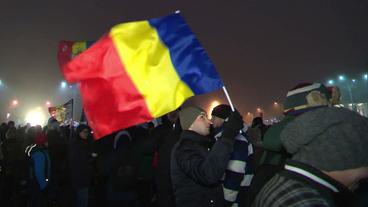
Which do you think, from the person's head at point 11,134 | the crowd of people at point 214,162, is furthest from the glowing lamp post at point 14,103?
the person's head at point 11,134

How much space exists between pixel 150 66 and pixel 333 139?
3484 millimetres

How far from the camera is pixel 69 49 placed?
53.2 ft

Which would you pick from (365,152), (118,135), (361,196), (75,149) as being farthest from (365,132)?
(75,149)

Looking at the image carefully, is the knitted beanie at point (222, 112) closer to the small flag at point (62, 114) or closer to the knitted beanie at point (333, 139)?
the knitted beanie at point (333, 139)

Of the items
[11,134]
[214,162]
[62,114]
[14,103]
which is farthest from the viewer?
[14,103]

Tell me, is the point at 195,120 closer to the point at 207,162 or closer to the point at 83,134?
the point at 207,162

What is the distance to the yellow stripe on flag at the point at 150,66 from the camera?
16.1 ft

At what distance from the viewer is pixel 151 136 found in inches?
282

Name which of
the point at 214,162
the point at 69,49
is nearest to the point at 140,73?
the point at 214,162

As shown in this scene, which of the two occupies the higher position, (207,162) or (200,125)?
(200,125)

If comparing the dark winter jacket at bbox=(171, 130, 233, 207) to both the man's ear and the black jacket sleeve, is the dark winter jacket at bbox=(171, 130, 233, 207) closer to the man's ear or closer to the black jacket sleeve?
the black jacket sleeve

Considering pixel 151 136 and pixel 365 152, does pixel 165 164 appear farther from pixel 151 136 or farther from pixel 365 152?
pixel 365 152

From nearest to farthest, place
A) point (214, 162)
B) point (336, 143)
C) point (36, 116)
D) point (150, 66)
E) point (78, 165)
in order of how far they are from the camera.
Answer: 1. point (336, 143)
2. point (214, 162)
3. point (150, 66)
4. point (78, 165)
5. point (36, 116)

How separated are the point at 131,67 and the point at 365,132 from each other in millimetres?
3625
